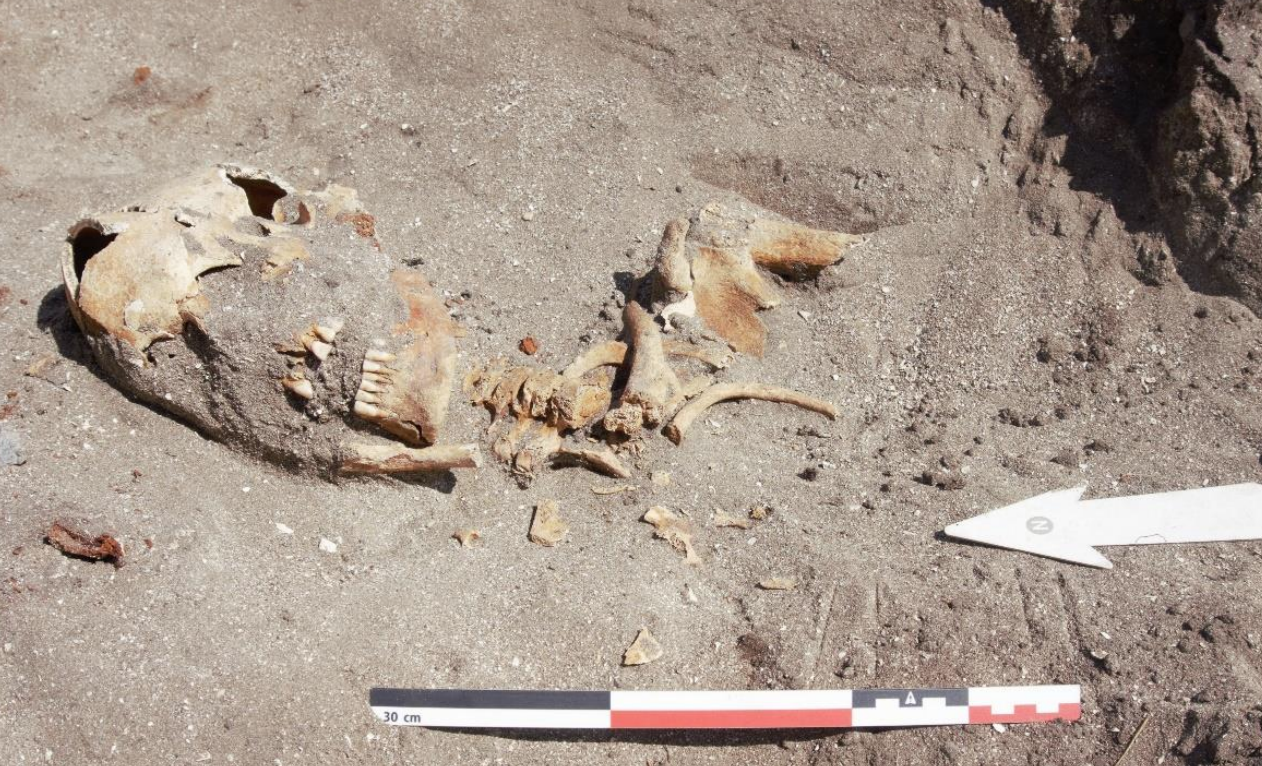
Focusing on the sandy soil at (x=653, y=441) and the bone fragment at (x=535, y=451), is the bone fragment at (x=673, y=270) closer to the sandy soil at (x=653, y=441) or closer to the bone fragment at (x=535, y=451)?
the sandy soil at (x=653, y=441)

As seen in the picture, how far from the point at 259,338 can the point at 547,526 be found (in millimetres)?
1204

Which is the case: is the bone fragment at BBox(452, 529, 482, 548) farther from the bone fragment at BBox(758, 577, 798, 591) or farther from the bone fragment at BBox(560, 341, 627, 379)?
the bone fragment at BBox(758, 577, 798, 591)

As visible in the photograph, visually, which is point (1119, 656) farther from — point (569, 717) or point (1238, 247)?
point (1238, 247)

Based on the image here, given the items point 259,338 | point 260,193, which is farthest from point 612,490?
point 260,193

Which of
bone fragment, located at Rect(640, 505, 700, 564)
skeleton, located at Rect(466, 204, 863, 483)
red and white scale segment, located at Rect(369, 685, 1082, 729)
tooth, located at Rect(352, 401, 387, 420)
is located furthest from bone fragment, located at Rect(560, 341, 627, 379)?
red and white scale segment, located at Rect(369, 685, 1082, 729)

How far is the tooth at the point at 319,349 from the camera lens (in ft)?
11.5

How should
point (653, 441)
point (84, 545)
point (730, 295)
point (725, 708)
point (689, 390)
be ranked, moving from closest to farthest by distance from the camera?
1. point (725, 708)
2. point (84, 545)
3. point (653, 441)
4. point (689, 390)
5. point (730, 295)

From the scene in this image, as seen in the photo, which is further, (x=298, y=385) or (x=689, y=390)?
(x=689, y=390)

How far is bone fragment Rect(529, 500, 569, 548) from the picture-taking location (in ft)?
11.9

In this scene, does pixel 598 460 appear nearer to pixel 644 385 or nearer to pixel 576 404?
pixel 576 404

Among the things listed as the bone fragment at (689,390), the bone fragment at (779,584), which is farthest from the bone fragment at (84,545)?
the bone fragment at (779,584)

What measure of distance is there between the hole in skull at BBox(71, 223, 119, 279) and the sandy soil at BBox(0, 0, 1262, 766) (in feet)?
1.21

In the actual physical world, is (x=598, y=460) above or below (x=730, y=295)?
below

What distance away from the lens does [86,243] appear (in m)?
3.74
